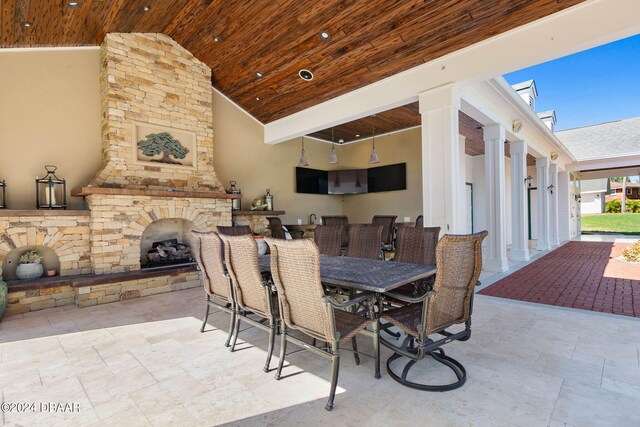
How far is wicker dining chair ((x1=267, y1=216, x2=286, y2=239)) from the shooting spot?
21.2 ft

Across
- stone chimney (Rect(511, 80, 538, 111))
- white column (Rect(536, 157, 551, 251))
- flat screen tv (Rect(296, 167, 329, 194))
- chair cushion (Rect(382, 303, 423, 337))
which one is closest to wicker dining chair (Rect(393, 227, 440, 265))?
chair cushion (Rect(382, 303, 423, 337))

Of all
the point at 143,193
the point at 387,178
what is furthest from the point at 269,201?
the point at 387,178

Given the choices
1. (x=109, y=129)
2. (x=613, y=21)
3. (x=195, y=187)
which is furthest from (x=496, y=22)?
(x=109, y=129)

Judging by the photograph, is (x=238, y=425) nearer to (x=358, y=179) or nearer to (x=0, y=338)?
(x=0, y=338)

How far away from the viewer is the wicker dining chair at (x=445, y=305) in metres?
1.92

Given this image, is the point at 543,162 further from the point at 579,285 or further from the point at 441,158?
the point at 441,158

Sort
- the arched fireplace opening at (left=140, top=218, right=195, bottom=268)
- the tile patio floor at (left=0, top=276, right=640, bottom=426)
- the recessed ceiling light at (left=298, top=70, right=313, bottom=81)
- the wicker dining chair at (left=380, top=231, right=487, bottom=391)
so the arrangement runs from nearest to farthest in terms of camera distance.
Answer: the tile patio floor at (left=0, top=276, right=640, bottom=426) < the wicker dining chair at (left=380, top=231, right=487, bottom=391) < the recessed ceiling light at (left=298, top=70, right=313, bottom=81) < the arched fireplace opening at (left=140, top=218, right=195, bottom=268)

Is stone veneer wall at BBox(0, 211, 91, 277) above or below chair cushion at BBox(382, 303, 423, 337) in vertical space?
above

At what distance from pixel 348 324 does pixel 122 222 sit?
4.27 metres

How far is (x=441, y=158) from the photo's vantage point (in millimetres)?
4312

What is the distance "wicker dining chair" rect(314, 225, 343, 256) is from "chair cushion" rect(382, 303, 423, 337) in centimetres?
179

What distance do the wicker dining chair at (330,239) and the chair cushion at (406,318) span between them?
179 cm

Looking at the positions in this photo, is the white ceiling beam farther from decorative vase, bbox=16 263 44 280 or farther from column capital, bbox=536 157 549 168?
column capital, bbox=536 157 549 168

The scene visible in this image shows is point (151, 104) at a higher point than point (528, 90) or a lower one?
lower
